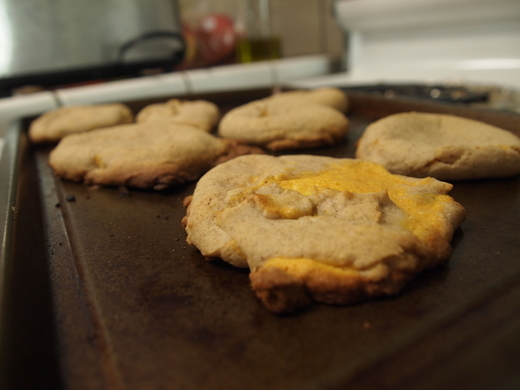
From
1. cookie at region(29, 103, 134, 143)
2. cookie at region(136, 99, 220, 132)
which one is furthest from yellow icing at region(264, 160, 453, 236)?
cookie at region(29, 103, 134, 143)

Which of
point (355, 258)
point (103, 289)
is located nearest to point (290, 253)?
point (355, 258)

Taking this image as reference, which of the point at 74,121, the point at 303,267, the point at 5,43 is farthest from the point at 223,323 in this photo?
the point at 5,43

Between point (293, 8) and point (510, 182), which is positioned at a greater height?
point (293, 8)

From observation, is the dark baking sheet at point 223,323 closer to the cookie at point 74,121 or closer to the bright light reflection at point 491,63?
the cookie at point 74,121

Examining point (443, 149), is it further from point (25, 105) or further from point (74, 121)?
point (25, 105)

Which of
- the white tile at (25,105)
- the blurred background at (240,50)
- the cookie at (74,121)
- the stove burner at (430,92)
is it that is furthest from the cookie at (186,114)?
the stove burner at (430,92)

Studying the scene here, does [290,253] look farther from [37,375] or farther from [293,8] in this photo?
[293,8]
